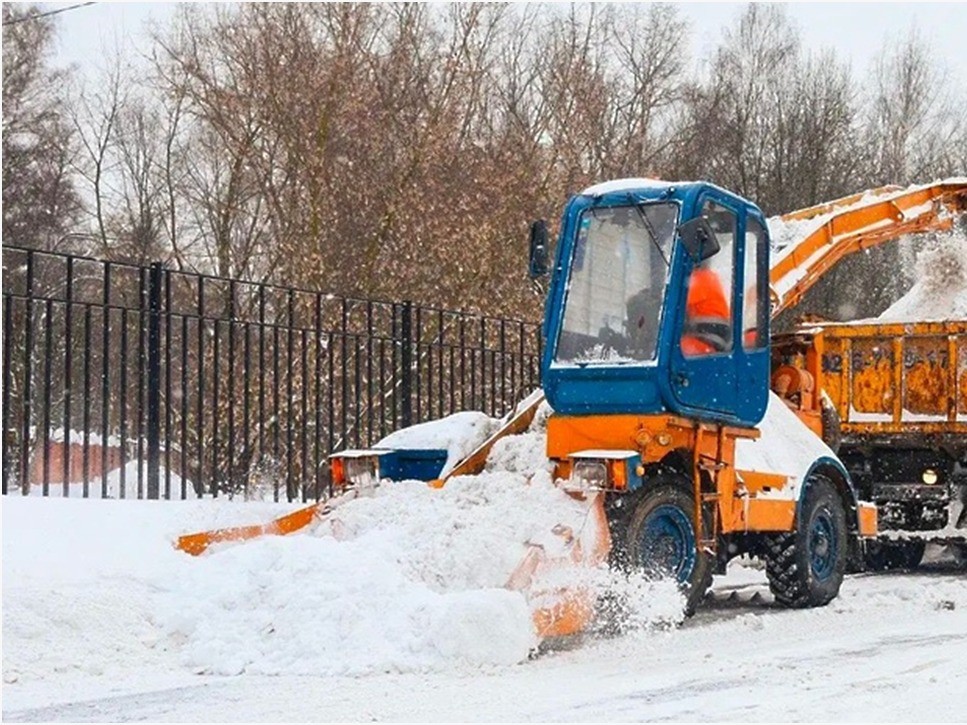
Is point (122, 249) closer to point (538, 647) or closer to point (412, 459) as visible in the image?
point (412, 459)

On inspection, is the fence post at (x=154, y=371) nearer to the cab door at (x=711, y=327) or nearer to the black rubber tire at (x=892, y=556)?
the cab door at (x=711, y=327)

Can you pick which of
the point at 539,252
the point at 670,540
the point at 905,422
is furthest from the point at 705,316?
the point at 905,422

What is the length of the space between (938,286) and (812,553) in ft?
19.7

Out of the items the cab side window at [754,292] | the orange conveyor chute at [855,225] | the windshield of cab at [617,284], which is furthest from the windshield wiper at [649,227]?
the orange conveyor chute at [855,225]

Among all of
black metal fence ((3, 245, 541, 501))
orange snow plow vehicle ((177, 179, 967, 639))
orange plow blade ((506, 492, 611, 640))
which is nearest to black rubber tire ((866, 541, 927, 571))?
orange snow plow vehicle ((177, 179, 967, 639))

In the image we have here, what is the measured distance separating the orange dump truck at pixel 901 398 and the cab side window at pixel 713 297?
137 inches

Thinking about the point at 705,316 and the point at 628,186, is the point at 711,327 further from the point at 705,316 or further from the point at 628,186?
the point at 628,186

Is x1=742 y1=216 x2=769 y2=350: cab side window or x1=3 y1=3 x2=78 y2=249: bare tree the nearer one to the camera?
x1=742 y1=216 x2=769 y2=350: cab side window

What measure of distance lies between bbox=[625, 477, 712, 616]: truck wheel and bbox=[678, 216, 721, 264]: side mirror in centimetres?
151

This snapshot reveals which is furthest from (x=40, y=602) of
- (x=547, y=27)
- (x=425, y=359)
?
(x=547, y=27)

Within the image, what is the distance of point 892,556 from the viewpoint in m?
15.8

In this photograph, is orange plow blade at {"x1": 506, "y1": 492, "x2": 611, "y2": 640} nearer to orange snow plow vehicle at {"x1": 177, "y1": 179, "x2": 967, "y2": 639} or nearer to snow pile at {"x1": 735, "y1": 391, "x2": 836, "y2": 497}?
orange snow plow vehicle at {"x1": 177, "y1": 179, "x2": 967, "y2": 639}

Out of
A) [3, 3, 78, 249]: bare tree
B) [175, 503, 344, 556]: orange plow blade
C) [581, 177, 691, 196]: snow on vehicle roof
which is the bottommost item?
[175, 503, 344, 556]: orange plow blade

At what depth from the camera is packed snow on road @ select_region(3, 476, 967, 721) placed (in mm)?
7312
